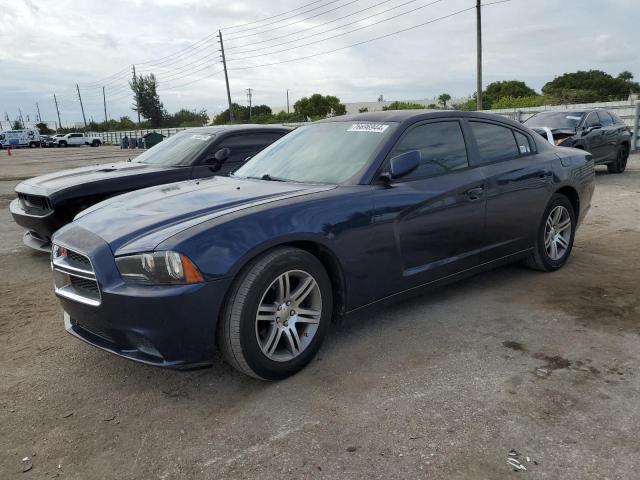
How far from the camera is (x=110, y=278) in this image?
2730 millimetres

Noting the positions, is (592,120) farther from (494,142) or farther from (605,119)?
(494,142)

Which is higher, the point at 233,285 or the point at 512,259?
the point at 233,285

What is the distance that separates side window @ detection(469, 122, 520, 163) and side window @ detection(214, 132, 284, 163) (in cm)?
341

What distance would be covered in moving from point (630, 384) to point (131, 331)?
2.68 metres

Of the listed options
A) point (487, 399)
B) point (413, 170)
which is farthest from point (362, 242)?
point (487, 399)

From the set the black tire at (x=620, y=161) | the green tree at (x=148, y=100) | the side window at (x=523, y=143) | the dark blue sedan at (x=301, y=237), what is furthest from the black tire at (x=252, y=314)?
the green tree at (x=148, y=100)

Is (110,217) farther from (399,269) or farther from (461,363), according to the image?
(461,363)

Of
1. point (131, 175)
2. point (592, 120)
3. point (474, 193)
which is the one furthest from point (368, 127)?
point (592, 120)

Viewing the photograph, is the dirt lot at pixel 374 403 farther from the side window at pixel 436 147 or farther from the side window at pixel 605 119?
the side window at pixel 605 119

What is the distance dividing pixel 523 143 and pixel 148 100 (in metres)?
84.4

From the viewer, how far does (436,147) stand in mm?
3951

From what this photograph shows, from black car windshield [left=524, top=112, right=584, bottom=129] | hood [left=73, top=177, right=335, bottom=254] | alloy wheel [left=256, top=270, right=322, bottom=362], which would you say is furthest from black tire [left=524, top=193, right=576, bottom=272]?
black car windshield [left=524, top=112, right=584, bottom=129]

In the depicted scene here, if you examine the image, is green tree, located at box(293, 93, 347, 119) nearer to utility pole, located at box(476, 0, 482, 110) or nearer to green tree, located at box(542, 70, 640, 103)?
green tree, located at box(542, 70, 640, 103)

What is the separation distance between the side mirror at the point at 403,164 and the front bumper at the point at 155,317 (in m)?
1.34
